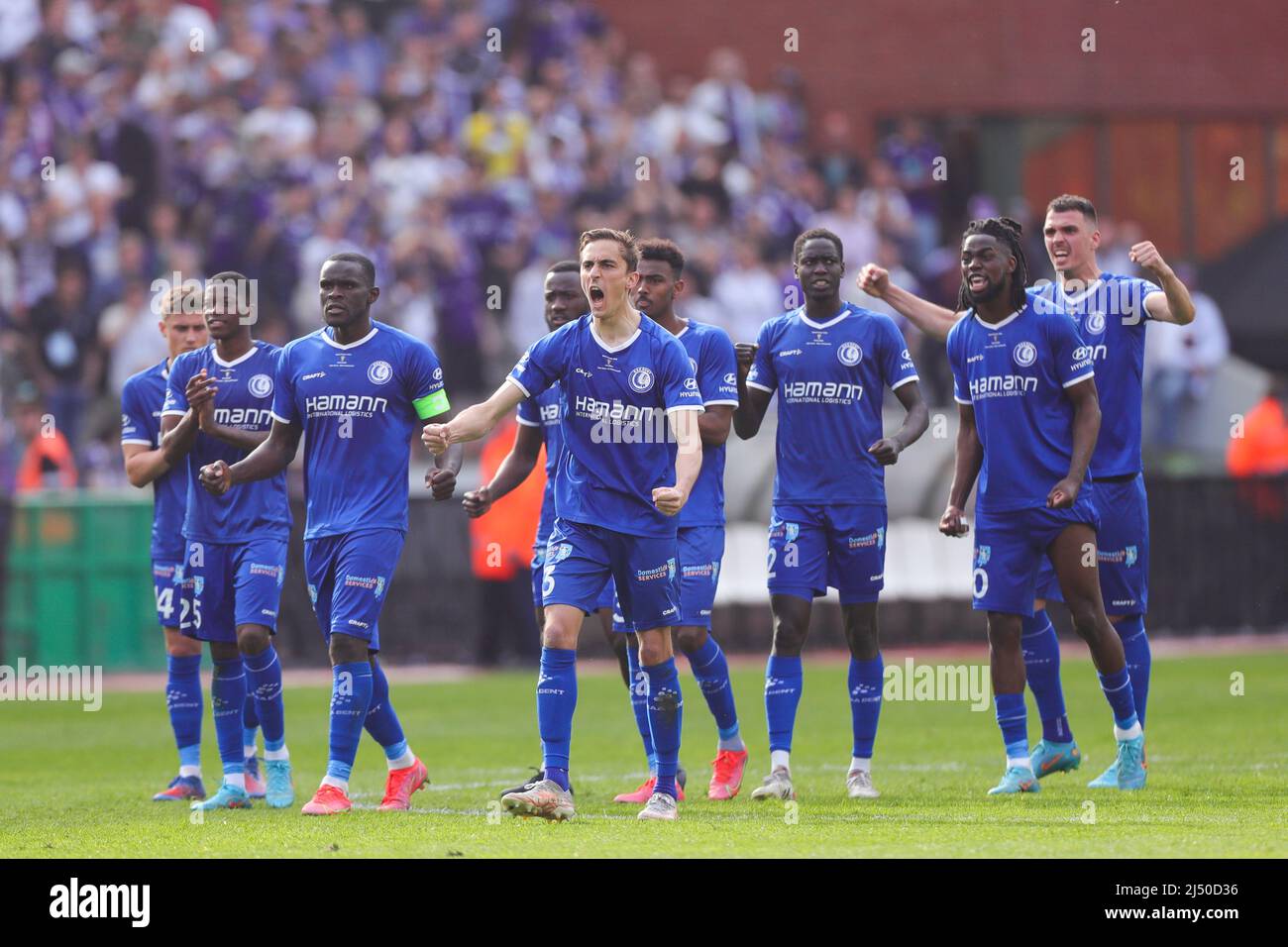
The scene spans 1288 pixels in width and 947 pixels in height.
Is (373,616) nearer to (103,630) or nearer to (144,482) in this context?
(144,482)

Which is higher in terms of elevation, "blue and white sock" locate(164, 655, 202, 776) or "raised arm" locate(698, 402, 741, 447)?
"raised arm" locate(698, 402, 741, 447)

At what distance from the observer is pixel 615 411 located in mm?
9523

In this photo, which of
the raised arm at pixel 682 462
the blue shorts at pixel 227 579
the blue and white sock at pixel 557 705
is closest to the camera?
the raised arm at pixel 682 462

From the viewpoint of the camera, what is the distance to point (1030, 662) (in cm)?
1120

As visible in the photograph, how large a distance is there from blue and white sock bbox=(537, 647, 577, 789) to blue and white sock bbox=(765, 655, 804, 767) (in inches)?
66.3

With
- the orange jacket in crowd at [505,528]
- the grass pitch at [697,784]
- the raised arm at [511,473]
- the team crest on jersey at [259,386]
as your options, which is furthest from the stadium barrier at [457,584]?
the raised arm at [511,473]

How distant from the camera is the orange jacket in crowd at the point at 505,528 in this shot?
1927 cm

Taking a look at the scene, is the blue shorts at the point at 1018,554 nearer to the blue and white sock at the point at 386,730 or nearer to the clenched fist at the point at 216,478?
the blue and white sock at the point at 386,730

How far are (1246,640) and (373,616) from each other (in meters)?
13.4

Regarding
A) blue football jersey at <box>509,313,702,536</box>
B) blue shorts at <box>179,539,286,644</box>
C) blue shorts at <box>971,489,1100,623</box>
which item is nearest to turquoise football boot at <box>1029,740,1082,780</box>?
blue shorts at <box>971,489,1100,623</box>

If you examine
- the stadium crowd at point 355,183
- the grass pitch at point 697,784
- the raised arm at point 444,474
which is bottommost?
the grass pitch at point 697,784

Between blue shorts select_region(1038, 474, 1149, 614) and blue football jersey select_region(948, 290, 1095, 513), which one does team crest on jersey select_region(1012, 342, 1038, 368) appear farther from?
blue shorts select_region(1038, 474, 1149, 614)

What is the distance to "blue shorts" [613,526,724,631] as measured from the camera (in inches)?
432

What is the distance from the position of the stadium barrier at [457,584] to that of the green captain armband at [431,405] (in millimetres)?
8733
